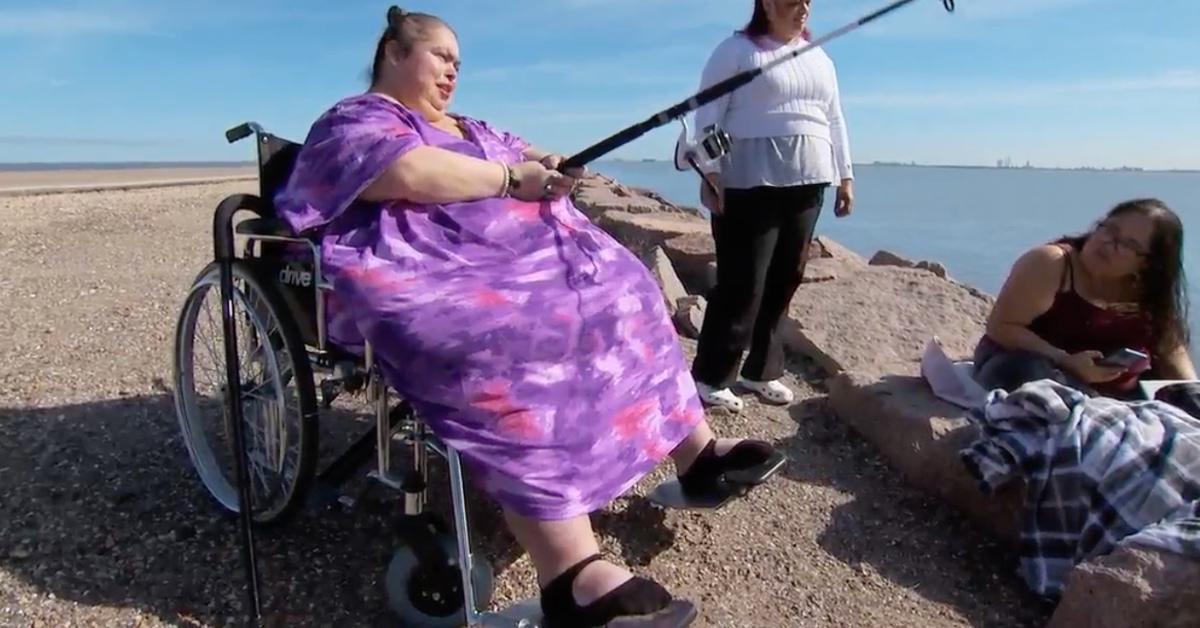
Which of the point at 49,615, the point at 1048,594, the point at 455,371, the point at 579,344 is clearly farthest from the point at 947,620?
the point at 49,615

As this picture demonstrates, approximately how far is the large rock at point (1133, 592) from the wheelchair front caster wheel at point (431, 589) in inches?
52.7

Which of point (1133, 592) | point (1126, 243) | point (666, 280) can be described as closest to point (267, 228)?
point (1133, 592)

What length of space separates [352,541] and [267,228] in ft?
2.74

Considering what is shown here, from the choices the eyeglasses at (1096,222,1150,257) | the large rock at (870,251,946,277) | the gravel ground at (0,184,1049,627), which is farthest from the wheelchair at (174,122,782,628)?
the large rock at (870,251,946,277)

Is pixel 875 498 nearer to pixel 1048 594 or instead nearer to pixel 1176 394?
pixel 1048 594

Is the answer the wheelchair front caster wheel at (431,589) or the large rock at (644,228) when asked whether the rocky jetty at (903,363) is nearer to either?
the large rock at (644,228)

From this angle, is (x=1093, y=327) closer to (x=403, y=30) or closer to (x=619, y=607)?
(x=619, y=607)

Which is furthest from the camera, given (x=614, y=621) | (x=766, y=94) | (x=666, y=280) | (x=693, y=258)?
(x=693, y=258)

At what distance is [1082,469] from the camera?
2.60 m

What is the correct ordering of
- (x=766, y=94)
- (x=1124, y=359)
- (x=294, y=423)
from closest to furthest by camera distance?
(x=294, y=423) < (x=1124, y=359) < (x=766, y=94)

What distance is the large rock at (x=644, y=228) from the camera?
20.8ft

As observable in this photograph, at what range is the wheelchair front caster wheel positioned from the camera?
2145mm

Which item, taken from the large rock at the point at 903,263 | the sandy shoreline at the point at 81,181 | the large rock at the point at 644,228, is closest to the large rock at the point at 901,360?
the large rock at the point at 903,263

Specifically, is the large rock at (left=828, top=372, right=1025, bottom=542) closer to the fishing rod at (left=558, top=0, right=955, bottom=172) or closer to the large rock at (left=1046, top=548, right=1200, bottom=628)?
the large rock at (left=1046, top=548, right=1200, bottom=628)
